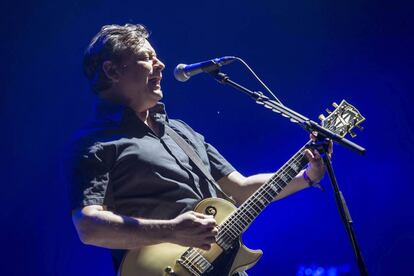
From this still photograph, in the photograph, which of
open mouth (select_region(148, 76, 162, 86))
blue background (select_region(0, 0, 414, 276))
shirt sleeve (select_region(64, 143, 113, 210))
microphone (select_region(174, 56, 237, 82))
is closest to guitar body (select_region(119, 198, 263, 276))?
shirt sleeve (select_region(64, 143, 113, 210))

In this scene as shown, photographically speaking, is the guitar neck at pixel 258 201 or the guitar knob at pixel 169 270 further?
the guitar neck at pixel 258 201

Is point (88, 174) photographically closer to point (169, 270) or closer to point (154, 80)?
point (169, 270)

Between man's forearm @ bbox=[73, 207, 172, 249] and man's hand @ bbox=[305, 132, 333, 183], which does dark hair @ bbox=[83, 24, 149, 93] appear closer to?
man's forearm @ bbox=[73, 207, 172, 249]

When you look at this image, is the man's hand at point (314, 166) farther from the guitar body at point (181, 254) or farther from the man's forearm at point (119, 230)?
the man's forearm at point (119, 230)

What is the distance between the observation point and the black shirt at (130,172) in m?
2.12

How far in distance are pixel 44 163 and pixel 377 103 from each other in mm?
2369

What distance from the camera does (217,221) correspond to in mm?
2166

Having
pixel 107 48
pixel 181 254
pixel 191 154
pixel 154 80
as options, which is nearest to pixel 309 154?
pixel 191 154

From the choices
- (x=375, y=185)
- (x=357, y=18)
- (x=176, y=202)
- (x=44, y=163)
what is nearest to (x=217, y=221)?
(x=176, y=202)

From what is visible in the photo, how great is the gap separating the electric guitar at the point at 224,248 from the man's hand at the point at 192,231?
0.28ft

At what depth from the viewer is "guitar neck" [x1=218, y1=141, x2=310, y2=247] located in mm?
2137

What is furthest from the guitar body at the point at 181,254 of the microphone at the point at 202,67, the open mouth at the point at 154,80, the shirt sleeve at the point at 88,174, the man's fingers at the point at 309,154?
the open mouth at the point at 154,80

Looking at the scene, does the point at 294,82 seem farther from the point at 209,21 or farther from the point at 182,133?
the point at 182,133

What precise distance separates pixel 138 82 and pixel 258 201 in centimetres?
80
